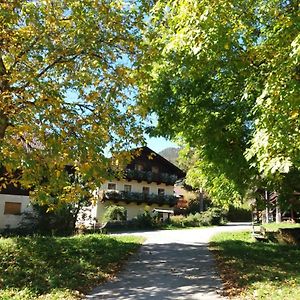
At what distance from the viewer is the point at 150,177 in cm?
4878

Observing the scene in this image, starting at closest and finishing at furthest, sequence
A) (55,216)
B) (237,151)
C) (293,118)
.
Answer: (293,118), (237,151), (55,216)

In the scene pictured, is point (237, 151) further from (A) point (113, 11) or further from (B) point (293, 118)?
(B) point (293, 118)

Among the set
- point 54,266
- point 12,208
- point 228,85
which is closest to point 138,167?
point 12,208

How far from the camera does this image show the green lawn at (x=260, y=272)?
9320mm

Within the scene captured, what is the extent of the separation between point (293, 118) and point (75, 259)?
9946 mm

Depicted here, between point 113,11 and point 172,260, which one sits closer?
point 113,11

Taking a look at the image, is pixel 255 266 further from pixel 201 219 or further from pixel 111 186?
pixel 111 186

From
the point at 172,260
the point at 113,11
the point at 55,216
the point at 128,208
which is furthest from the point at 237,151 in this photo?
the point at 128,208

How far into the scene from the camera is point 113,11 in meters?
9.99

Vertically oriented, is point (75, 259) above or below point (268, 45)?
below

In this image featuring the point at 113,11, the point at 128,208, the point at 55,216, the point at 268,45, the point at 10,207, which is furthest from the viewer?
the point at 128,208

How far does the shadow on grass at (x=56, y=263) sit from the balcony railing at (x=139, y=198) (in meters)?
26.6

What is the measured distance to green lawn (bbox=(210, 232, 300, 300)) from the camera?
9.32 meters

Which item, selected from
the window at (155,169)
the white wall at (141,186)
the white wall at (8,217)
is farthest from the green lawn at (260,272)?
the window at (155,169)
